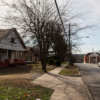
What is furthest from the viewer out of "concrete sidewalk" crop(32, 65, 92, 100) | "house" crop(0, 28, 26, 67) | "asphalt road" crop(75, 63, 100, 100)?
"house" crop(0, 28, 26, 67)

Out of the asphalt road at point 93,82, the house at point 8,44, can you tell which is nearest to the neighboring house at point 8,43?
the house at point 8,44

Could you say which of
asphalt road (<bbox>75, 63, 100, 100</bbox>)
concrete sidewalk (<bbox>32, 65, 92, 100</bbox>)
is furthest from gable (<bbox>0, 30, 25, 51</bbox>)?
concrete sidewalk (<bbox>32, 65, 92, 100</bbox>)

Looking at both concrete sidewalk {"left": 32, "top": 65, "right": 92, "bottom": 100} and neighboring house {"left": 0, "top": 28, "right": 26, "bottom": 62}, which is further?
neighboring house {"left": 0, "top": 28, "right": 26, "bottom": 62}

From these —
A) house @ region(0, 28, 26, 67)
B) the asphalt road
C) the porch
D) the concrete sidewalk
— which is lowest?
the asphalt road

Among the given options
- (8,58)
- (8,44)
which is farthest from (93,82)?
(8,58)

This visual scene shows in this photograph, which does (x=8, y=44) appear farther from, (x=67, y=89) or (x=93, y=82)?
(x=67, y=89)

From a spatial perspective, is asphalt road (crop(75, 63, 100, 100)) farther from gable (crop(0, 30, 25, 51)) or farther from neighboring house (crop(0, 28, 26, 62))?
gable (crop(0, 30, 25, 51))

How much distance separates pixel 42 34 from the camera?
1450 centimetres

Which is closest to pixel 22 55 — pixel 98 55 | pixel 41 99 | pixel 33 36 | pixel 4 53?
pixel 4 53

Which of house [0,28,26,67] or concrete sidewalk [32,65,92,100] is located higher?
house [0,28,26,67]

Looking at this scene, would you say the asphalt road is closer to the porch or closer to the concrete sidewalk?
the concrete sidewalk

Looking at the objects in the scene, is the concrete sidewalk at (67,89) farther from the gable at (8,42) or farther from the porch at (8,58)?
the porch at (8,58)

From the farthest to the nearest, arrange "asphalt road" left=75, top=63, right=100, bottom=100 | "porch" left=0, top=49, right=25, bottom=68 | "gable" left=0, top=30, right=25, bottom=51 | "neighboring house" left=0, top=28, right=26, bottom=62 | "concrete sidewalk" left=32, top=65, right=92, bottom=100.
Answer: "porch" left=0, top=49, right=25, bottom=68 < "gable" left=0, top=30, right=25, bottom=51 < "neighboring house" left=0, top=28, right=26, bottom=62 < "asphalt road" left=75, top=63, right=100, bottom=100 < "concrete sidewalk" left=32, top=65, right=92, bottom=100

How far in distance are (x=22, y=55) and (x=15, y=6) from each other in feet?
62.3
